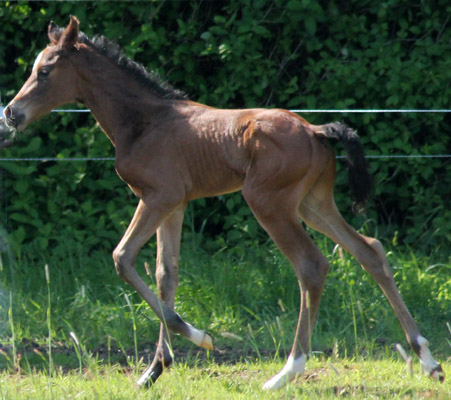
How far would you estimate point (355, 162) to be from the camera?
4879 mm

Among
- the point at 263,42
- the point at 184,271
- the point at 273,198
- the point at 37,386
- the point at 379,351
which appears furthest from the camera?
the point at 263,42

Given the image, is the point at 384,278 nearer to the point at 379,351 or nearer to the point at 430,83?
the point at 379,351

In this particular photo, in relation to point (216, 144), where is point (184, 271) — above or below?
A: below

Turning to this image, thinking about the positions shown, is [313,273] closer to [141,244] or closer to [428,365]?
[428,365]

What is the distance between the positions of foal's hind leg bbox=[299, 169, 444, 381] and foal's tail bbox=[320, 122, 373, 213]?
131 mm

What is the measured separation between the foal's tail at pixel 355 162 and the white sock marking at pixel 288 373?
0.95 meters

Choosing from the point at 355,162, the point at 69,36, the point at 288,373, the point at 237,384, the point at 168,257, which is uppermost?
the point at 69,36

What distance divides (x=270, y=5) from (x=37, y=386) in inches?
166

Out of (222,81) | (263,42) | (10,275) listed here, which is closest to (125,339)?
(10,275)

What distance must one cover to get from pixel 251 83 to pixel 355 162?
102 inches

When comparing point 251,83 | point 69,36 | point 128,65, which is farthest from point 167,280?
point 251,83

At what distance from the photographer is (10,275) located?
6.86 metres

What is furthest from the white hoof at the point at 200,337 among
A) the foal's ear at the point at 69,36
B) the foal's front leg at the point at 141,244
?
the foal's ear at the point at 69,36

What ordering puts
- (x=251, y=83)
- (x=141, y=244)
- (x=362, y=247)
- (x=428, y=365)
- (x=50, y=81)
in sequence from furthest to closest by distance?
(x=251, y=83) < (x=50, y=81) < (x=362, y=247) < (x=141, y=244) < (x=428, y=365)
